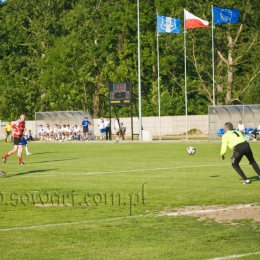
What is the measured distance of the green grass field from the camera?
10.5 m

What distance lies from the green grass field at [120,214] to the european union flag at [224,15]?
1364 inches

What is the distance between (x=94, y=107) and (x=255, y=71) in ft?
70.8

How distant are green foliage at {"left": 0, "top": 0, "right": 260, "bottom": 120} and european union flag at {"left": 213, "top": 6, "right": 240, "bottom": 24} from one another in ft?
33.8

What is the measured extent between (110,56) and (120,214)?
225 ft

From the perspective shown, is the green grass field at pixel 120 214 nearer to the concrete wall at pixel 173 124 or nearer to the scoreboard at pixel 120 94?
the scoreboard at pixel 120 94

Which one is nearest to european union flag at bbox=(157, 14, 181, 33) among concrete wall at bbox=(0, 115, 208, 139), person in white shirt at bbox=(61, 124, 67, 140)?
person in white shirt at bbox=(61, 124, 67, 140)

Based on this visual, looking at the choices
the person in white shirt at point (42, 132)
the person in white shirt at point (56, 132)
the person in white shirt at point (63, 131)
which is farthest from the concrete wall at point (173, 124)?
the person in white shirt at point (63, 131)

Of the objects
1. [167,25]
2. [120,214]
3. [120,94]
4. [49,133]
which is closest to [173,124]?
[49,133]

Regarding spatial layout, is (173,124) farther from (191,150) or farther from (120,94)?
(191,150)

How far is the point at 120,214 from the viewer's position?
1386 centimetres

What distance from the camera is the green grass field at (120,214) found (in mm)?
10461

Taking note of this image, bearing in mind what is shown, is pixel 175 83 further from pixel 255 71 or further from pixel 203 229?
pixel 203 229

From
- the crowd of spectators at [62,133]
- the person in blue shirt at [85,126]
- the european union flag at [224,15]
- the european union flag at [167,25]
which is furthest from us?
the crowd of spectators at [62,133]

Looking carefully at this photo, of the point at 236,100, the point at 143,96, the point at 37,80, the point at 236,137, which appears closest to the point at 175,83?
the point at 143,96
